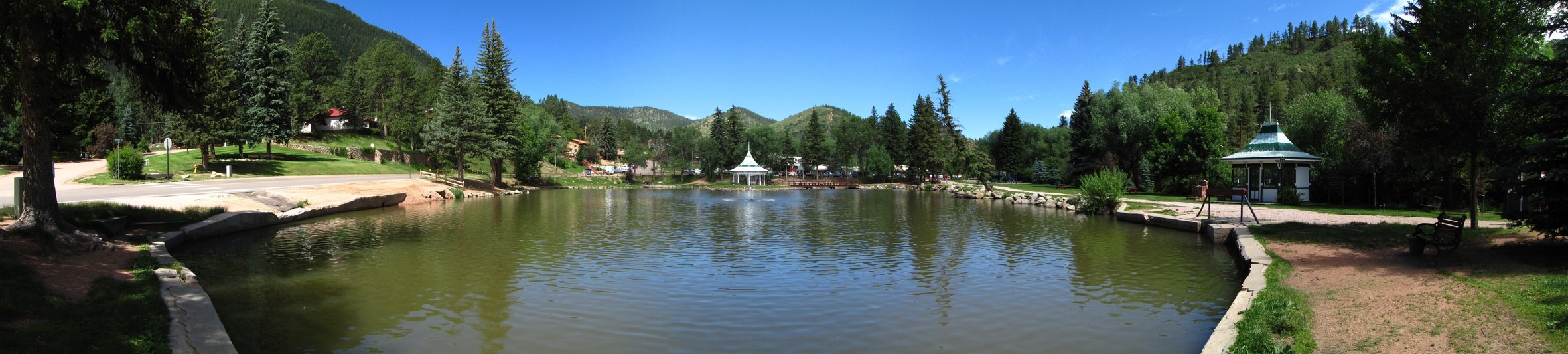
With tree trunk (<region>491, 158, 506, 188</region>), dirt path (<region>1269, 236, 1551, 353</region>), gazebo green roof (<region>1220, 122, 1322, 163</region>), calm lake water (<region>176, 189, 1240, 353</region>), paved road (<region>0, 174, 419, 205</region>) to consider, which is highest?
gazebo green roof (<region>1220, 122, 1322, 163</region>)

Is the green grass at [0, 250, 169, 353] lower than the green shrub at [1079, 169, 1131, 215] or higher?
lower

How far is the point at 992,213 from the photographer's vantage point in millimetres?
27281

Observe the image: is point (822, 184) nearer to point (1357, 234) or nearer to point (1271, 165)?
point (1271, 165)

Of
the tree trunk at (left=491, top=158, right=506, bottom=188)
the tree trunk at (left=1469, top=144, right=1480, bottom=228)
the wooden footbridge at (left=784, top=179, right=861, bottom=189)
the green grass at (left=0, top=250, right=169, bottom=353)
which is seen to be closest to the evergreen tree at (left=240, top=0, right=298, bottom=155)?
the tree trunk at (left=491, top=158, right=506, bottom=188)

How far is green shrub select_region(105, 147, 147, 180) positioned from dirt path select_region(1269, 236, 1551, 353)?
39156mm

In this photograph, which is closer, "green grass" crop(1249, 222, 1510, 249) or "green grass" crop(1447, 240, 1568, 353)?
"green grass" crop(1447, 240, 1568, 353)

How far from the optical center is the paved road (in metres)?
19.4

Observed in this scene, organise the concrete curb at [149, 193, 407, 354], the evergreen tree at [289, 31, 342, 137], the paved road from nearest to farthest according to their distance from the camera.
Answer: the concrete curb at [149, 193, 407, 354] < the paved road < the evergreen tree at [289, 31, 342, 137]

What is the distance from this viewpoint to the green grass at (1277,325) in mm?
6074

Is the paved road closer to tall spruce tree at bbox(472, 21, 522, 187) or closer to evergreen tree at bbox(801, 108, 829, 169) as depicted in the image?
tall spruce tree at bbox(472, 21, 522, 187)

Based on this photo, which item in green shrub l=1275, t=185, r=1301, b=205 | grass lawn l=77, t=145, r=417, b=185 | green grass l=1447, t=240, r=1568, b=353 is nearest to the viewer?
green grass l=1447, t=240, r=1568, b=353

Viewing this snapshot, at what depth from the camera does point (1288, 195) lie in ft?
89.8

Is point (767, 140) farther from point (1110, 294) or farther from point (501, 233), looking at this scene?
point (1110, 294)

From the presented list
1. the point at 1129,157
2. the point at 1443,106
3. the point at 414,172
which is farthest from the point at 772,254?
the point at 414,172
